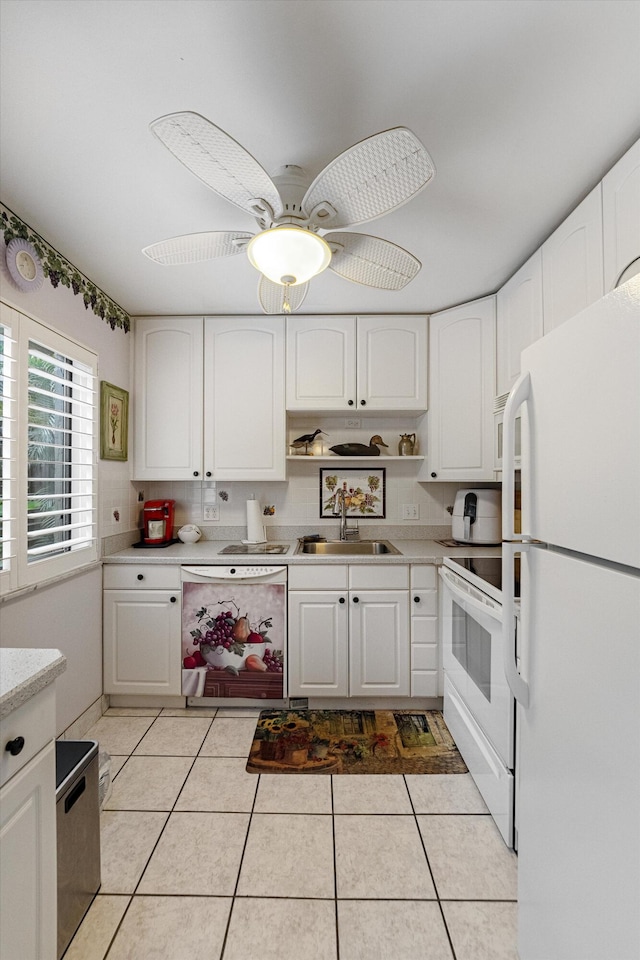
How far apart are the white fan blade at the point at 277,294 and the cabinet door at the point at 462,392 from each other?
3.98 feet

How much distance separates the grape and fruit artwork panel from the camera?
8.64 feet

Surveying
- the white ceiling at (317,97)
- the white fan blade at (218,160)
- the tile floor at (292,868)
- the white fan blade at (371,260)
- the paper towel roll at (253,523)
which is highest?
the white ceiling at (317,97)

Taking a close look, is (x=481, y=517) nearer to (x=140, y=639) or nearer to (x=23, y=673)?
(x=140, y=639)

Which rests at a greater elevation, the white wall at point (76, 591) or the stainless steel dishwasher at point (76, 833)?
the white wall at point (76, 591)

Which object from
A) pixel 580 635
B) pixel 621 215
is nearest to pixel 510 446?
pixel 580 635

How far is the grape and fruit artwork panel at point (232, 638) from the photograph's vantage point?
2.63 metres

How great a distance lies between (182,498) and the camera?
3271 millimetres

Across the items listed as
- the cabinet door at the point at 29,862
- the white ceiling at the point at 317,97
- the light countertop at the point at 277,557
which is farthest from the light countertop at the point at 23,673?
the light countertop at the point at 277,557

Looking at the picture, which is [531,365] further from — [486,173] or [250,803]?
[250,803]

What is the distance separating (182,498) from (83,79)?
→ 2.36 m

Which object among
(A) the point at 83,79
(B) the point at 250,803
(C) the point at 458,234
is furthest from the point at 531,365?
(B) the point at 250,803

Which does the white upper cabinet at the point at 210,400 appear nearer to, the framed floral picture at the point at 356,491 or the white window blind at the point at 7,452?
the framed floral picture at the point at 356,491

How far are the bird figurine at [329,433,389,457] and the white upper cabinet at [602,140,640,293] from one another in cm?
170

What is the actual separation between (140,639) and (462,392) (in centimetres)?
233
